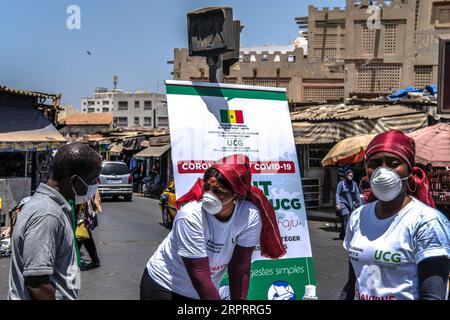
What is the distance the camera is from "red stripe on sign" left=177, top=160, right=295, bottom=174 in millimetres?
4008

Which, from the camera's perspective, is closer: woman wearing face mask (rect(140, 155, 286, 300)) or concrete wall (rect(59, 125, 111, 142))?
woman wearing face mask (rect(140, 155, 286, 300))

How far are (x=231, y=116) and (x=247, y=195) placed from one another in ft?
2.64

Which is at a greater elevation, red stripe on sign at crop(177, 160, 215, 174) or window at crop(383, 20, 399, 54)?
window at crop(383, 20, 399, 54)

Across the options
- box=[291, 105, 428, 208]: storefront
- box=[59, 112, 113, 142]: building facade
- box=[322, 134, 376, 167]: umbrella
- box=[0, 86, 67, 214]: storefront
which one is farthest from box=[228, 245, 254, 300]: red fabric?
box=[59, 112, 113, 142]: building facade

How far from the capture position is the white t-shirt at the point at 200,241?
3.38 metres

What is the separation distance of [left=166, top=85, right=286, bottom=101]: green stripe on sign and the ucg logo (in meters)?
1.88

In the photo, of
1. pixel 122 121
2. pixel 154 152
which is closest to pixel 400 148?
pixel 154 152

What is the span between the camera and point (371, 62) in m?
30.1

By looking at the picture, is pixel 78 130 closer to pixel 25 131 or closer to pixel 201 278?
pixel 25 131

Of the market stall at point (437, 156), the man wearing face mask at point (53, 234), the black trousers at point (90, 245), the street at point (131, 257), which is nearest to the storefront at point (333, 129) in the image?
the street at point (131, 257)

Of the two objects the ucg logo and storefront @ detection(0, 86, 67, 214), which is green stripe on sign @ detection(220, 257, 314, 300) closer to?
the ucg logo

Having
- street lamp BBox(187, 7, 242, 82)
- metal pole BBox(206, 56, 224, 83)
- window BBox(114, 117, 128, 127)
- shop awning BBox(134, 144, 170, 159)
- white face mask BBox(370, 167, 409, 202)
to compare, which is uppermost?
street lamp BBox(187, 7, 242, 82)

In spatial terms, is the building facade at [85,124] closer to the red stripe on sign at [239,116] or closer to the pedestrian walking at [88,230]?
the pedestrian walking at [88,230]
